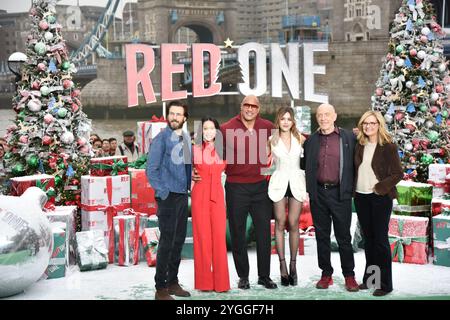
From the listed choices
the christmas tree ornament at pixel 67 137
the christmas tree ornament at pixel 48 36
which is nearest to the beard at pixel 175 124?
the christmas tree ornament at pixel 67 137

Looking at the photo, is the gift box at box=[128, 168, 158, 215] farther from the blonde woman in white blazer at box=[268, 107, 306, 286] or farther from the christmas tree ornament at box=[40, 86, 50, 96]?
the blonde woman in white blazer at box=[268, 107, 306, 286]

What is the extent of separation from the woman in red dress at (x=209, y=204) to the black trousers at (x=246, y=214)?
79mm

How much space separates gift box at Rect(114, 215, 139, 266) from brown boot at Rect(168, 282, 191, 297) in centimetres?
89

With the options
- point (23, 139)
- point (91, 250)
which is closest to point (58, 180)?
point (23, 139)

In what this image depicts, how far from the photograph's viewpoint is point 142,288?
163 inches

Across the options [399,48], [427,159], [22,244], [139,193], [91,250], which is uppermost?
[399,48]

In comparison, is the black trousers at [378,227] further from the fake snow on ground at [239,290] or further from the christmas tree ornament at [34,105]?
the christmas tree ornament at [34,105]

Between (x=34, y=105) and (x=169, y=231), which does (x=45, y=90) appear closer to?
(x=34, y=105)

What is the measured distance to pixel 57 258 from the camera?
439cm

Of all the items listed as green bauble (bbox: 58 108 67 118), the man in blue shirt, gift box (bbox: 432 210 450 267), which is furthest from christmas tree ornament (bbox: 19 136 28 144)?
gift box (bbox: 432 210 450 267)

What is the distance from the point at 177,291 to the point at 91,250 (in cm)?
105

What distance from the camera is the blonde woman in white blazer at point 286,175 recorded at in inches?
156
